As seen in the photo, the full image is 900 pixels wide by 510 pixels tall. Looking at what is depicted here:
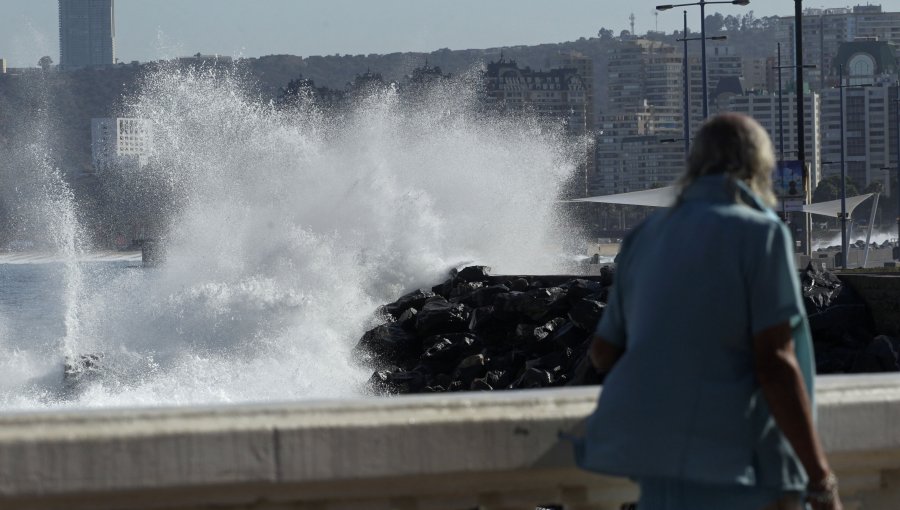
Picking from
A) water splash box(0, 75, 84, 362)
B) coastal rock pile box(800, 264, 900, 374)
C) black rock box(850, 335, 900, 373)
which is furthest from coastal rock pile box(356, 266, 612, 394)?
water splash box(0, 75, 84, 362)

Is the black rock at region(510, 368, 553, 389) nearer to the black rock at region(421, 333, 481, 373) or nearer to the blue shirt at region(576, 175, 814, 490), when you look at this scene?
the black rock at region(421, 333, 481, 373)

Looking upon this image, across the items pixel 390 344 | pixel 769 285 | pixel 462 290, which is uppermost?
pixel 769 285

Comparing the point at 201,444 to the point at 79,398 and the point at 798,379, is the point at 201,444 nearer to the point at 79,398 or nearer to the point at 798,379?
the point at 798,379

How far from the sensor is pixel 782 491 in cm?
271

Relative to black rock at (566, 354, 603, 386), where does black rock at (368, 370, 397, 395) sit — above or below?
below

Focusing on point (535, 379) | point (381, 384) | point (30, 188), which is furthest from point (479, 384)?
point (30, 188)

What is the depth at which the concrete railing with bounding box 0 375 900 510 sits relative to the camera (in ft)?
8.66

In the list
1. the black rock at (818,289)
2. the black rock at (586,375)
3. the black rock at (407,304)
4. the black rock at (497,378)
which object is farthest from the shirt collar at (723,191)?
the black rock at (407,304)

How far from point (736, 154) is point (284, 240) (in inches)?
1333

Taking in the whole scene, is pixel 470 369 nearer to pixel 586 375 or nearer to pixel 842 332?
pixel 586 375

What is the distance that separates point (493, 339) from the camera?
21094 millimetres

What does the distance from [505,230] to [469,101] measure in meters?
11.4

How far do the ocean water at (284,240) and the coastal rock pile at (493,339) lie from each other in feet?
2.74

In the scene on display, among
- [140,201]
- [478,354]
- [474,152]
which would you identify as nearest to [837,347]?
[478,354]
